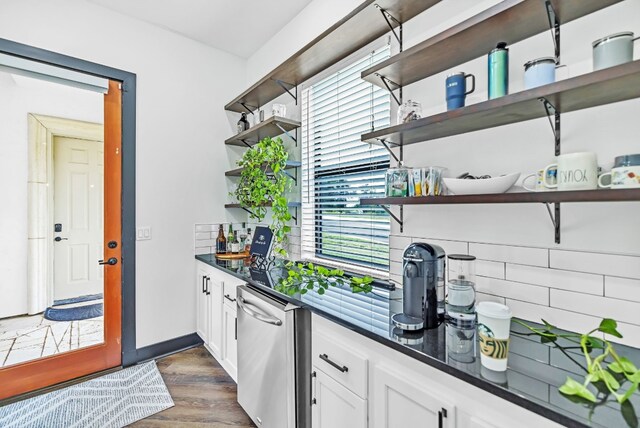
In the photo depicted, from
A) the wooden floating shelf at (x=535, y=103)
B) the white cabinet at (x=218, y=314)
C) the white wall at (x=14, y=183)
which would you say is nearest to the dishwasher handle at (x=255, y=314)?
the white cabinet at (x=218, y=314)

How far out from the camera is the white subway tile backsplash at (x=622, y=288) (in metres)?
1.00

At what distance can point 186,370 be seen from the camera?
2512mm

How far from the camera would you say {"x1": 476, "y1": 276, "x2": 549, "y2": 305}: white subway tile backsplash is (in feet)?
4.00

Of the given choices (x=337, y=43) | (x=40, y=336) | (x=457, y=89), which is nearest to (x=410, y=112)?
(x=457, y=89)

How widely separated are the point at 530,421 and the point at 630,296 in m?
0.61

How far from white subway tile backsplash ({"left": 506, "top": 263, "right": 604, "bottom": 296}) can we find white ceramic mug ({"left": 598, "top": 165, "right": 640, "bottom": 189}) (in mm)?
375

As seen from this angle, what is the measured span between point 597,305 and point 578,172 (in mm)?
495

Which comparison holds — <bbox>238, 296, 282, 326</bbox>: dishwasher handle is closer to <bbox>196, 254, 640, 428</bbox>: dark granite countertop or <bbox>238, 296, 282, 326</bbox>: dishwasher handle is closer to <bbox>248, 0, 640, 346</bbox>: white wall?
<bbox>196, 254, 640, 428</bbox>: dark granite countertop

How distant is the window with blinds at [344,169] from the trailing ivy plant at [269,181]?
22 cm

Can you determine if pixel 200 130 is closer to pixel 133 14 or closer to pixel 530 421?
pixel 133 14

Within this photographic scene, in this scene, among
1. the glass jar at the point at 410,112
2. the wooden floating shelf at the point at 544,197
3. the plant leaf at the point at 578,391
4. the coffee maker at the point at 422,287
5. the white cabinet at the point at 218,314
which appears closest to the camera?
the plant leaf at the point at 578,391

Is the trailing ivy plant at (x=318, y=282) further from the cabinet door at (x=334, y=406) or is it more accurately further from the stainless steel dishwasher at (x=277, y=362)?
the cabinet door at (x=334, y=406)

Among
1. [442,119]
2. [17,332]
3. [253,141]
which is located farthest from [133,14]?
[442,119]

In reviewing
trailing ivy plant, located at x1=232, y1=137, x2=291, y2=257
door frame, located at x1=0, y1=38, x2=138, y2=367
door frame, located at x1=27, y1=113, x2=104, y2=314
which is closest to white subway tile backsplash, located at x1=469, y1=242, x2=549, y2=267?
trailing ivy plant, located at x1=232, y1=137, x2=291, y2=257
